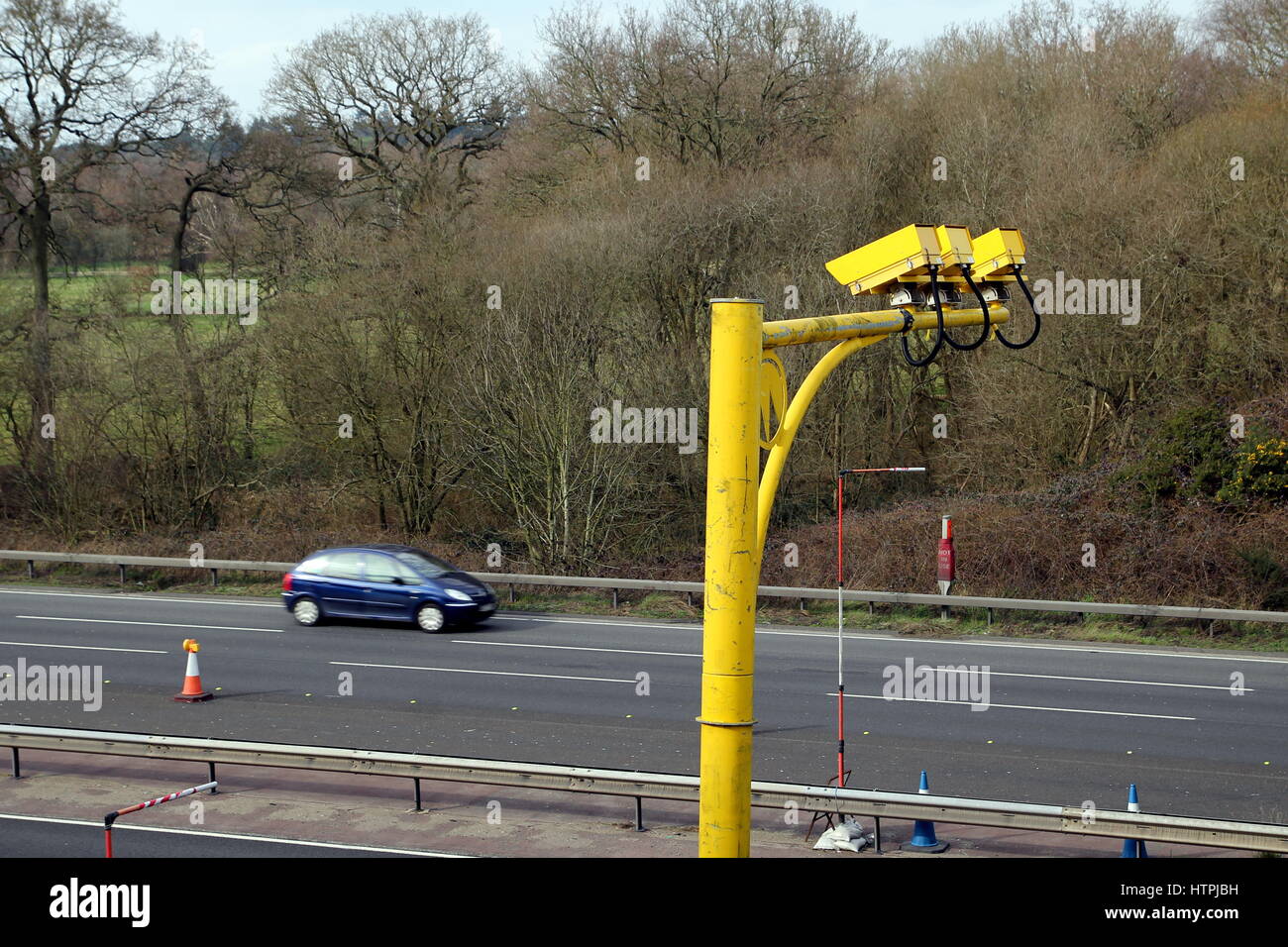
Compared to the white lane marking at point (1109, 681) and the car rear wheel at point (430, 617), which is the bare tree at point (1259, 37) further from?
the car rear wheel at point (430, 617)

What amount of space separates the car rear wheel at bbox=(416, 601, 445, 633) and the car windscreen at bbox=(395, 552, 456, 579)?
1.73 feet

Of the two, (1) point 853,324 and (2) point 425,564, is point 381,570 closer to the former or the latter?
(2) point 425,564

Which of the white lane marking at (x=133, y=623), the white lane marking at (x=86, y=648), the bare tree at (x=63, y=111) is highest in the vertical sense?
the bare tree at (x=63, y=111)

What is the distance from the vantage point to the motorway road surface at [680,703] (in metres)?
13.0

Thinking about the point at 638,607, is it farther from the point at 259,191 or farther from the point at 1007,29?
the point at 1007,29

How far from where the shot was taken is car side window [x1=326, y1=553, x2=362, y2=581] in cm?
2173

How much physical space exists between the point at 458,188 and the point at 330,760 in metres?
27.7

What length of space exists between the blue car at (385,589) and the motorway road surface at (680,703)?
0.36 meters

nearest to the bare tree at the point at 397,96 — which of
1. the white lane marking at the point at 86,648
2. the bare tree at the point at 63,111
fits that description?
the bare tree at the point at 63,111

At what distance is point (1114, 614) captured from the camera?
21.2 meters

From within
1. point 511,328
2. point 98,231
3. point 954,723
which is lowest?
point 954,723

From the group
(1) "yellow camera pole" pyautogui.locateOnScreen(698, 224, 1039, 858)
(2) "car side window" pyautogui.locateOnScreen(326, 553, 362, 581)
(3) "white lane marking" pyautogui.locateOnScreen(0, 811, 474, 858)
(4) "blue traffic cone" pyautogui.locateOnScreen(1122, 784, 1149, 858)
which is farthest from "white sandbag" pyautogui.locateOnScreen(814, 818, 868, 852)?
(2) "car side window" pyautogui.locateOnScreen(326, 553, 362, 581)
